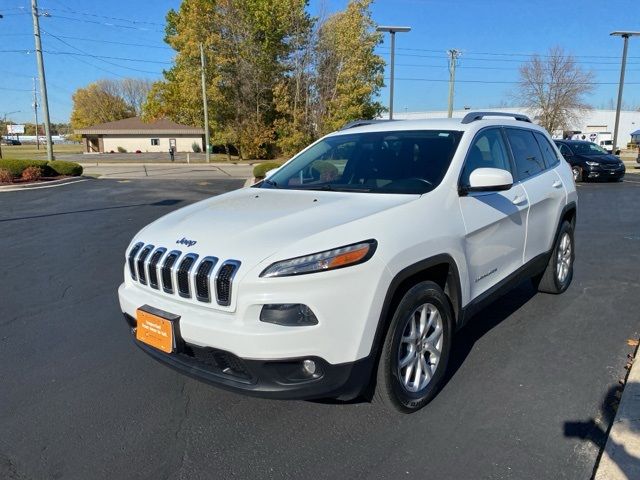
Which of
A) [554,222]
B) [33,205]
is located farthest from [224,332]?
[33,205]

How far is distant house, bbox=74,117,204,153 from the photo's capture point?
60.7 m

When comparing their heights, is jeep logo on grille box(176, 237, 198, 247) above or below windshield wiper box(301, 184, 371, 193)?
below

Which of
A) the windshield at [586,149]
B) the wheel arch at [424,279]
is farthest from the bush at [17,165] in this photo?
the windshield at [586,149]

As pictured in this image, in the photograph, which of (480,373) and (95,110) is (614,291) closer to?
(480,373)

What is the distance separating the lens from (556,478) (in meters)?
2.52

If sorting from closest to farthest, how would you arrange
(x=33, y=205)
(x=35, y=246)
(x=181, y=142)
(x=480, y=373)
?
(x=480, y=373), (x=35, y=246), (x=33, y=205), (x=181, y=142)

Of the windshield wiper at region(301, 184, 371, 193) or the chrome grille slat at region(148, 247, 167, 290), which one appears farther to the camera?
the windshield wiper at region(301, 184, 371, 193)

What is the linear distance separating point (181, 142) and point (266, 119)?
24866mm

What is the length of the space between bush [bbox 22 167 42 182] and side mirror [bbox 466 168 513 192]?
66.0 feet

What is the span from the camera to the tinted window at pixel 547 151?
199 inches

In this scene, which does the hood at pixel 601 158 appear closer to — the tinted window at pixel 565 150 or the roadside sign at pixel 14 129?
the tinted window at pixel 565 150

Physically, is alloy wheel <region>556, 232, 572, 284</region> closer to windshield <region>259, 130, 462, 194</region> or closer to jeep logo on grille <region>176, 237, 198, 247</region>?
windshield <region>259, 130, 462, 194</region>

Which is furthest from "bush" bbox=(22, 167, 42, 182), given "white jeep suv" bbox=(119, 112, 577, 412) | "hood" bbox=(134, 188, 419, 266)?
"hood" bbox=(134, 188, 419, 266)

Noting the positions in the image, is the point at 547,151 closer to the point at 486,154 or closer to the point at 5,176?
the point at 486,154
